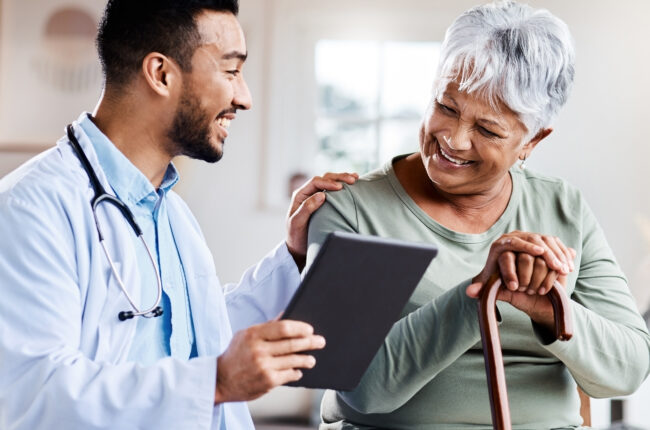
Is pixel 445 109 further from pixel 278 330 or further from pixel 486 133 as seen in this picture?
pixel 278 330

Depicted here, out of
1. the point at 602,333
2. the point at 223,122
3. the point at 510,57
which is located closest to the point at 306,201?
the point at 223,122

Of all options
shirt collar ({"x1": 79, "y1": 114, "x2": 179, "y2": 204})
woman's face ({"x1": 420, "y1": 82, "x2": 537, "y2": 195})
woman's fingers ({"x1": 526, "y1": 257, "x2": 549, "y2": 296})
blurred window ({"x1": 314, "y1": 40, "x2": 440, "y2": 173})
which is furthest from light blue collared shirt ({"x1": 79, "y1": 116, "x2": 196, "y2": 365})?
blurred window ({"x1": 314, "y1": 40, "x2": 440, "y2": 173})

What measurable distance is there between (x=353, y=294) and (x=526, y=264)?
0.99 feet

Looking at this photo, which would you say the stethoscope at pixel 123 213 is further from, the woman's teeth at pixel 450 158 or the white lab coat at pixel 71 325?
the woman's teeth at pixel 450 158

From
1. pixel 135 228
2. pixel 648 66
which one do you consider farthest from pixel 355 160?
pixel 135 228

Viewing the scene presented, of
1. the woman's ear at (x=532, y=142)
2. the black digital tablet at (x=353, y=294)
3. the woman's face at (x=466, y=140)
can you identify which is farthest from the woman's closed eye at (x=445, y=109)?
the black digital tablet at (x=353, y=294)

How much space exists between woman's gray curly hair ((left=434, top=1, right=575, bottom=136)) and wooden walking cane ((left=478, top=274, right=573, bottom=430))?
426 millimetres

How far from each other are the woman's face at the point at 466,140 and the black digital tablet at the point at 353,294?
0.45 meters

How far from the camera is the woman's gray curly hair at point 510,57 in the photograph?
160 centimetres

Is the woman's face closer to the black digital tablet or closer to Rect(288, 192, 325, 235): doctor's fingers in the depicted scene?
Rect(288, 192, 325, 235): doctor's fingers

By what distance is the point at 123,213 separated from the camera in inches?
56.6

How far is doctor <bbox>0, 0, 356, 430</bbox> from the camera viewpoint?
47.4 inches

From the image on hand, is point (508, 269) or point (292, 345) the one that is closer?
point (292, 345)

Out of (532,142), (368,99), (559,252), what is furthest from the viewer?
(368,99)
